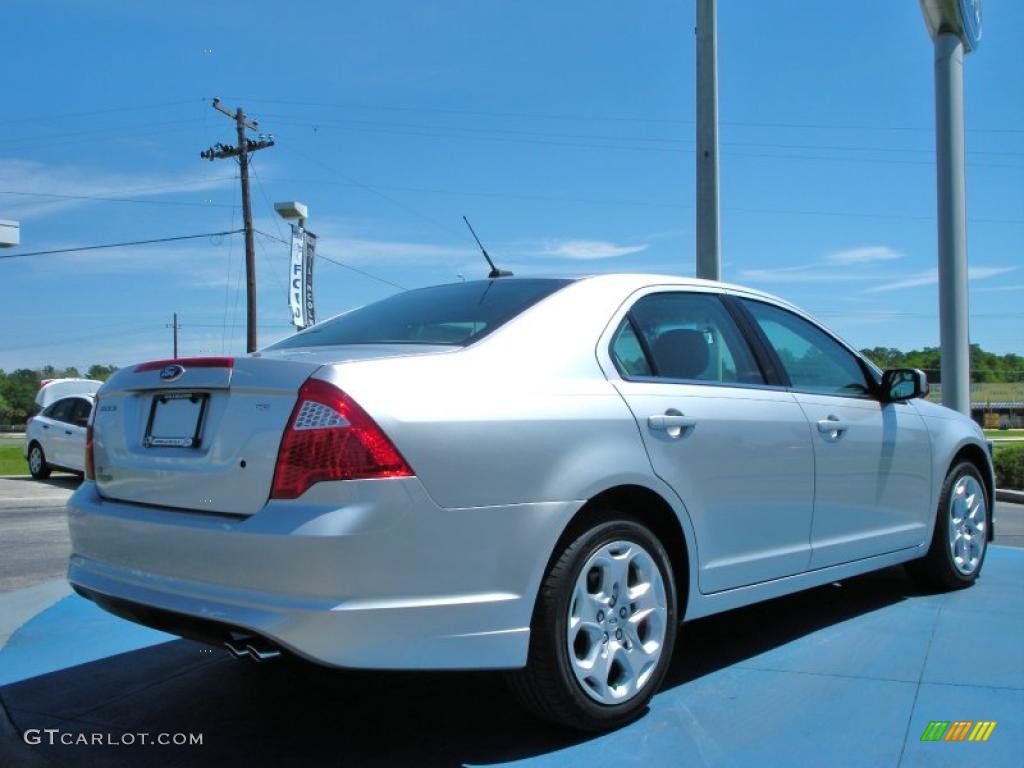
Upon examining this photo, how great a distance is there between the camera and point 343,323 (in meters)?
4.08

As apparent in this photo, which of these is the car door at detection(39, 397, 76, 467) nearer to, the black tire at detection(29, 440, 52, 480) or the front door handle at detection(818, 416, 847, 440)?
the black tire at detection(29, 440, 52, 480)

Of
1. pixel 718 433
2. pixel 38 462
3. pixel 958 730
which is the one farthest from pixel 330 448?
pixel 38 462

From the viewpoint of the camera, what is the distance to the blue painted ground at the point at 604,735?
3088mm

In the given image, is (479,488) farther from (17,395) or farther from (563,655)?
(17,395)

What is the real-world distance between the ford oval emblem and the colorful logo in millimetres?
2795

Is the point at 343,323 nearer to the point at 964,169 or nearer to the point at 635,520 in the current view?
the point at 635,520

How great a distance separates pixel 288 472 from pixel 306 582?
330 millimetres

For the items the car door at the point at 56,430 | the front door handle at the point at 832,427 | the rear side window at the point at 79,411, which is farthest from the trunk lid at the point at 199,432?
the car door at the point at 56,430

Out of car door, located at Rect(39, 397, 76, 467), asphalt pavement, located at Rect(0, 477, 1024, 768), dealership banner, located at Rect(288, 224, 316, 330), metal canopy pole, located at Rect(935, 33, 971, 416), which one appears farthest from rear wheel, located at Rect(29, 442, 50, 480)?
metal canopy pole, located at Rect(935, 33, 971, 416)

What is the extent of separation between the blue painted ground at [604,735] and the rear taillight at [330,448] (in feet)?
3.35

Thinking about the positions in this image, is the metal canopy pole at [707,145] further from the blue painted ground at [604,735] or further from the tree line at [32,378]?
the tree line at [32,378]

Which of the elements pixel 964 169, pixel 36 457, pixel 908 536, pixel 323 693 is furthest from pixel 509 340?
pixel 36 457

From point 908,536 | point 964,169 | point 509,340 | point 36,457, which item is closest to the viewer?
point 509,340

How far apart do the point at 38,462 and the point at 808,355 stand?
1586 centimetres
